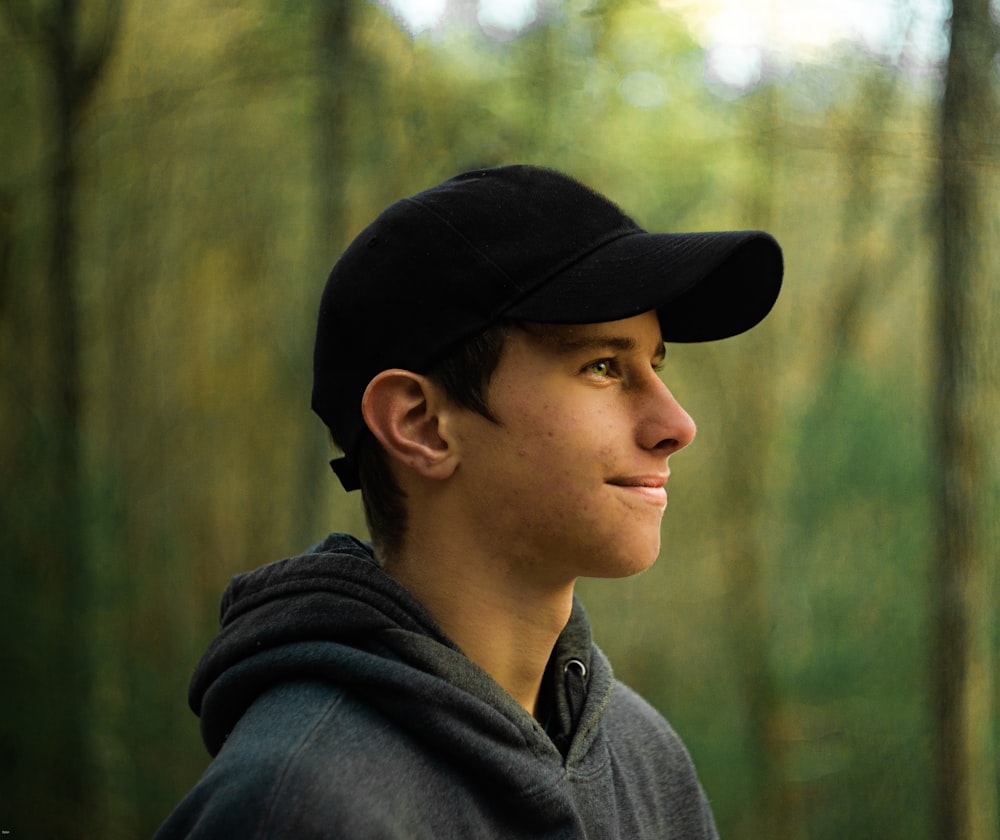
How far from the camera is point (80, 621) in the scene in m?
3.15

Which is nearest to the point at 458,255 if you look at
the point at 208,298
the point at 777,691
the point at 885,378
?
the point at 208,298

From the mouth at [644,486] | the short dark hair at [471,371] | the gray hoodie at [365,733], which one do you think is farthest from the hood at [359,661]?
the mouth at [644,486]

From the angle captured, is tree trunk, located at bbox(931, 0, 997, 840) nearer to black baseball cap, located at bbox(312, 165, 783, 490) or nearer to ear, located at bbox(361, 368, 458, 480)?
black baseball cap, located at bbox(312, 165, 783, 490)

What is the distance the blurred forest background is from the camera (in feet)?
9.90

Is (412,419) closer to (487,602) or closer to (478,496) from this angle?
(478,496)

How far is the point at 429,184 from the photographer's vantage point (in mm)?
3281

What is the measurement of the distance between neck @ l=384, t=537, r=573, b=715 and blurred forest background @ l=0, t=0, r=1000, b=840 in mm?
2284

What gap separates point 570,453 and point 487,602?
0.19 metres

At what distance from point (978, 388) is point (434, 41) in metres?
2.08

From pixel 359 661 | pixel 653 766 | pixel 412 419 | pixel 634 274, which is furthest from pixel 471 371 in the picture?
pixel 653 766

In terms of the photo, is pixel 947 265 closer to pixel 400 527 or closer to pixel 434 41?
pixel 434 41

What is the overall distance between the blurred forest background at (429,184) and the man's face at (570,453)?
89.9 inches

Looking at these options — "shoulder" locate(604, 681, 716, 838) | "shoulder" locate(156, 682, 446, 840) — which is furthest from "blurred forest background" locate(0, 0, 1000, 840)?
"shoulder" locate(156, 682, 446, 840)

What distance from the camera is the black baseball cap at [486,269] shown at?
0.99 meters
